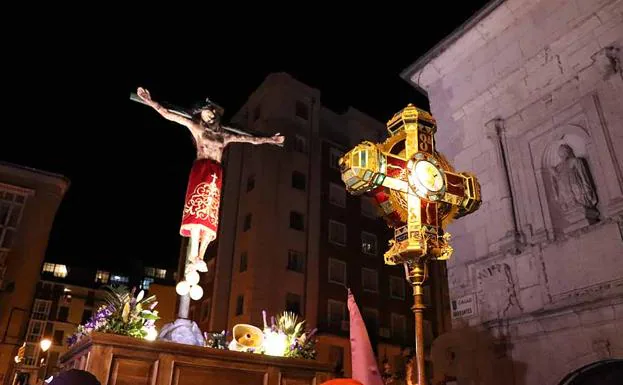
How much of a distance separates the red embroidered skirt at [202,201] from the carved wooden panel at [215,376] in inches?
100.0

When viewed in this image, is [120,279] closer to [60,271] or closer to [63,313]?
[60,271]

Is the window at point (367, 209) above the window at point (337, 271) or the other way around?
above

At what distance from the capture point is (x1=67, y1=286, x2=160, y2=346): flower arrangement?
680 centimetres

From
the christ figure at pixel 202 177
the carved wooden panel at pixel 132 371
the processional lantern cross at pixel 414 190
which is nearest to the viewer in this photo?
the processional lantern cross at pixel 414 190

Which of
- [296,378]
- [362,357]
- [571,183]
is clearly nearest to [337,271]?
[571,183]

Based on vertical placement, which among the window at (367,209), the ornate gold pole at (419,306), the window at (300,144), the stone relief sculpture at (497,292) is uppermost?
the window at (300,144)

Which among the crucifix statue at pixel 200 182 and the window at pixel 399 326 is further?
the window at pixel 399 326

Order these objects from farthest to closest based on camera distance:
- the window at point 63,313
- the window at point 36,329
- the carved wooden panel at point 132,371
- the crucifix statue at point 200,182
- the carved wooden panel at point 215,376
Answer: the window at point 63,313 < the window at point 36,329 < the crucifix statue at point 200,182 < the carved wooden panel at point 215,376 < the carved wooden panel at point 132,371

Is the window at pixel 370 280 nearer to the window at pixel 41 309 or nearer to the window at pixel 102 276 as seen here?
the window at pixel 41 309

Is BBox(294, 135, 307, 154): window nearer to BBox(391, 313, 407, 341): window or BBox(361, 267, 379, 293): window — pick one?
BBox(361, 267, 379, 293): window

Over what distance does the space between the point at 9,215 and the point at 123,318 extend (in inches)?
974

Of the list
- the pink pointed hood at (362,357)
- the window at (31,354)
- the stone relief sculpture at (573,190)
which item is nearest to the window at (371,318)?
the stone relief sculpture at (573,190)

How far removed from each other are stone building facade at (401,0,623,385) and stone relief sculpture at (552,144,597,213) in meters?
0.02

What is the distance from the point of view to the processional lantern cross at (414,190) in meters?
5.59
